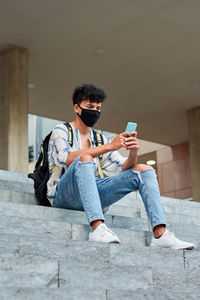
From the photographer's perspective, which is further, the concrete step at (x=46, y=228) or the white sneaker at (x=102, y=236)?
the concrete step at (x=46, y=228)

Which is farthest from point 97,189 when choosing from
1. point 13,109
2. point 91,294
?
point 13,109

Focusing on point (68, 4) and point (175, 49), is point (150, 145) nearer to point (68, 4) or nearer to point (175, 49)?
point (175, 49)

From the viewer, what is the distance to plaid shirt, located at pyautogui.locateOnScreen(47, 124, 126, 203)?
14.8 feet

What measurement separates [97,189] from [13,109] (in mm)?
6589

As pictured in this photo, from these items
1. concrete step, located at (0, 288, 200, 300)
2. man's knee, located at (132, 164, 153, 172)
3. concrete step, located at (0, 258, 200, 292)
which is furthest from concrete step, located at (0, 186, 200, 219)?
concrete step, located at (0, 288, 200, 300)

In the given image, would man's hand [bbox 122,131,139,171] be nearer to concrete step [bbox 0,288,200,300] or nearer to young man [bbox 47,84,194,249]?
young man [bbox 47,84,194,249]

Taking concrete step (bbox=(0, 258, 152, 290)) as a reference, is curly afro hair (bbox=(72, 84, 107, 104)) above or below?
above

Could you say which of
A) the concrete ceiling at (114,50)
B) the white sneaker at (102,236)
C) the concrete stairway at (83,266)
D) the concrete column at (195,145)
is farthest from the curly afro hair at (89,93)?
the concrete column at (195,145)

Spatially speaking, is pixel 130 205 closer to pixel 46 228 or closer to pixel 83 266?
pixel 46 228

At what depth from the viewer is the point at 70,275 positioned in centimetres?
303

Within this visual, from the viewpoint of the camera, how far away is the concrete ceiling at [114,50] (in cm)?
940

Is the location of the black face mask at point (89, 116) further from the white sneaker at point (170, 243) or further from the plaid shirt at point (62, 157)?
the white sneaker at point (170, 243)

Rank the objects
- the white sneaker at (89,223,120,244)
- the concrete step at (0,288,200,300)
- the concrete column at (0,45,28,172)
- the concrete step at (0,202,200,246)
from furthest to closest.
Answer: the concrete column at (0,45,28,172) → the concrete step at (0,202,200,246) → the white sneaker at (89,223,120,244) → the concrete step at (0,288,200,300)

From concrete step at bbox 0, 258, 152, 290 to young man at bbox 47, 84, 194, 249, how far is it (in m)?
0.49
